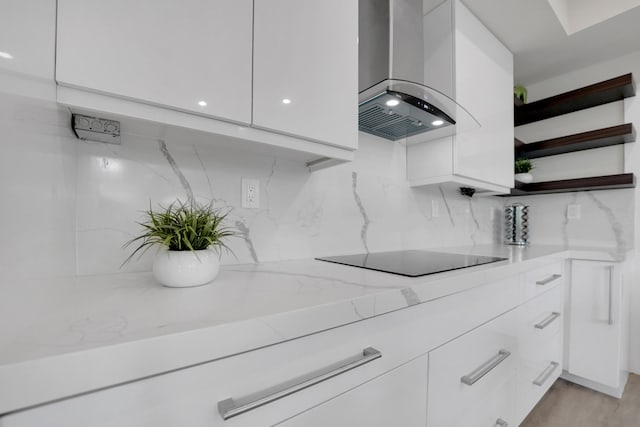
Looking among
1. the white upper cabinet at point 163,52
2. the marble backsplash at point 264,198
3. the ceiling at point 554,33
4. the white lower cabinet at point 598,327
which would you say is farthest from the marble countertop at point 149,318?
the ceiling at point 554,33

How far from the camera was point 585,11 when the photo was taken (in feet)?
5.80

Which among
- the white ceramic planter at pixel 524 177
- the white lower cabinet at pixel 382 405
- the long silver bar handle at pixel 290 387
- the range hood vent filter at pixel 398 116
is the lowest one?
the white lower cabinet at pixel 382 405

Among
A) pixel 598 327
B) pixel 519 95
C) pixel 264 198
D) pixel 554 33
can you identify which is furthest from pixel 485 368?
pixel 519 95

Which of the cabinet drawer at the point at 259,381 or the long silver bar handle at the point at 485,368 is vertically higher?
the cabinet drawer at the point at 259,381

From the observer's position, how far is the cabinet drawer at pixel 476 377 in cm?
85

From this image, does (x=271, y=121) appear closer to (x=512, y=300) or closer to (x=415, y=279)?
(x=415, y=279)

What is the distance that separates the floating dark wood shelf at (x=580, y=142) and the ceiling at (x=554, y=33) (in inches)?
22.8

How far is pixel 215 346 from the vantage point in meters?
0.45

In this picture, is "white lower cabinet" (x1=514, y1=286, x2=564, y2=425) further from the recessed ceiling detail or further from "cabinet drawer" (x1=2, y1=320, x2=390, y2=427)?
the recessed ceiling detail

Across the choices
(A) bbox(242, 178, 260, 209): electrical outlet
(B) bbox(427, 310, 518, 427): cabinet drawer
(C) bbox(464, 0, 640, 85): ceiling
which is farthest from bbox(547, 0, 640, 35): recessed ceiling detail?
(A) bbox(242, 178, 260, 209): electrical outlet

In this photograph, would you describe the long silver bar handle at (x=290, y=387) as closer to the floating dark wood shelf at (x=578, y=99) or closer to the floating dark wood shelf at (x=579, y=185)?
the floating dark wood shelf at (x=579, y=185)

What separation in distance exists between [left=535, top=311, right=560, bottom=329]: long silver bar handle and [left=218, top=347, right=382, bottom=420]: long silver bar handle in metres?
1.26

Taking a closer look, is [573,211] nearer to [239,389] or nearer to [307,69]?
[307,69]

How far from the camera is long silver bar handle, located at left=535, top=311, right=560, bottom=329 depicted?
1.42 metres
